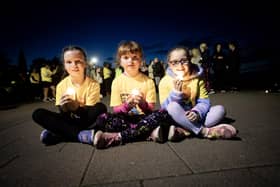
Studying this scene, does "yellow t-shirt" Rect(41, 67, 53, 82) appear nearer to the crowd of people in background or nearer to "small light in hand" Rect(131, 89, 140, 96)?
the crowd of people in background

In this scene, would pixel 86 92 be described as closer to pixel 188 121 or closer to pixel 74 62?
pixel 74 62

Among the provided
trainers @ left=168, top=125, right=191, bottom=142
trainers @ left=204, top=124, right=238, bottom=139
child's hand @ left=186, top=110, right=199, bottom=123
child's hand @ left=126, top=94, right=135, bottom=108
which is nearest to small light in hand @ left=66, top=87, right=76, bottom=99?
child's hand @ left=126, top=94, right=135, bottom=108

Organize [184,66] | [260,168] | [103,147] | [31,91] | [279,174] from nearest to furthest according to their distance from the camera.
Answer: [279,174], [260,168], [103,147], [184,66], [31,91]

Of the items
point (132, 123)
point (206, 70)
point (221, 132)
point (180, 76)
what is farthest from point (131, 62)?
point (206, 70)

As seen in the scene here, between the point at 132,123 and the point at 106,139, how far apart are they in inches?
16.6

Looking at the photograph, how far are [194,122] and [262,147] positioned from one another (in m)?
0.72

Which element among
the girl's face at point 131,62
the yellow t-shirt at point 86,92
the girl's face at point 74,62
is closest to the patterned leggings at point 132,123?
the yellow t-shirt at point 86,92

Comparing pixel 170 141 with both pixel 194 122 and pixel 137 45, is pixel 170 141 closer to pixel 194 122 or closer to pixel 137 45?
pixel 194 122

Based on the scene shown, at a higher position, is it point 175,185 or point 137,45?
point 137,45

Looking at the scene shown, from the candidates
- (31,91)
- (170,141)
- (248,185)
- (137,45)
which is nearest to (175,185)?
(248,185)

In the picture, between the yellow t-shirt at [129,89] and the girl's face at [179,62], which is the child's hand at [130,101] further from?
the girl's face at [179,62]

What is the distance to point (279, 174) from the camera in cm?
159

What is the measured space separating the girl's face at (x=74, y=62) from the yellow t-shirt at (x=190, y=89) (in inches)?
43.9

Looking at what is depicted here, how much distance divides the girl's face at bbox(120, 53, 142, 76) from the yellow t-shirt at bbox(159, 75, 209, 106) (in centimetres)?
41
